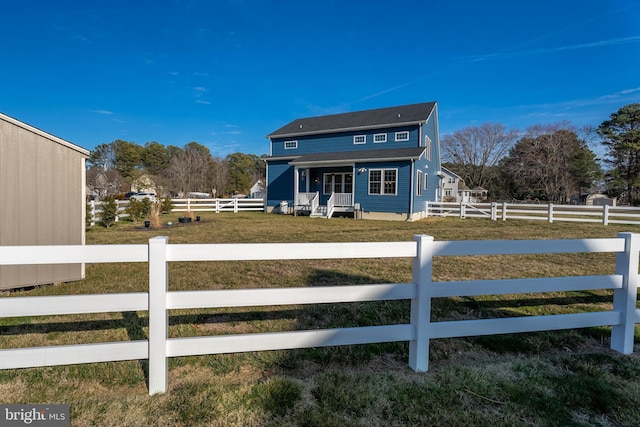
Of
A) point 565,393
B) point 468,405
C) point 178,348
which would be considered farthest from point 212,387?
point 565,393

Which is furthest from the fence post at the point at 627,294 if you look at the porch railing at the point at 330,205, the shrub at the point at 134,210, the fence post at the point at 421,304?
the shrub at the point at 134,210

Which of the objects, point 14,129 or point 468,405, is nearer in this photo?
point 468,405

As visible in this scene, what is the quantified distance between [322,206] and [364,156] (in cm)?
367

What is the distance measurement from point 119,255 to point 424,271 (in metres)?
2.18

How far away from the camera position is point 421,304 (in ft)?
8.76

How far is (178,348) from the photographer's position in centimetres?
239

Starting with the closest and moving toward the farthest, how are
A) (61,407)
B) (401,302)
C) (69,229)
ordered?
(61,407)
(401,302)
(69,229)

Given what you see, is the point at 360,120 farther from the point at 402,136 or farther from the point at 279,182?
the point at 279,182

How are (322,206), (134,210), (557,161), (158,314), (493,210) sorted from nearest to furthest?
(158,314), (134,210), (493,210), (322,206), (557,161)

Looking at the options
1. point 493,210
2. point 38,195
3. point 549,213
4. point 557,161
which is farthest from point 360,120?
point 557,161

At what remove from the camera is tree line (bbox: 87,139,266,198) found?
45875 mm

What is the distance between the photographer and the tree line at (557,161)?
37.9m

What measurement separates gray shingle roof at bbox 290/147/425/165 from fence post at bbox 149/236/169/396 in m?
16.2

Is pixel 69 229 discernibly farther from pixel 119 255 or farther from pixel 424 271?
pixel 424 271
